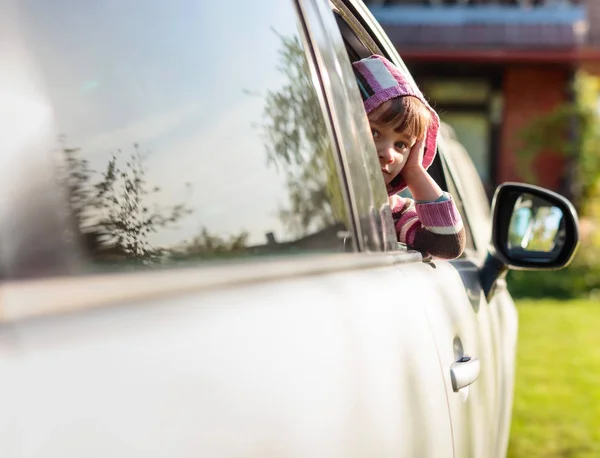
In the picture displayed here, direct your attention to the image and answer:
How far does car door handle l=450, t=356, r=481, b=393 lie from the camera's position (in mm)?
2105

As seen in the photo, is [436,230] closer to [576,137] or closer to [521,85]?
[576,137]

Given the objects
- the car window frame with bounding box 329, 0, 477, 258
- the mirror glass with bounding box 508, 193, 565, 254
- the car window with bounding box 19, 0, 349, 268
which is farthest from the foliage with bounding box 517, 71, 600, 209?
the car window with bounding box 19, 0, 349, 268

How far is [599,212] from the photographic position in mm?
14352

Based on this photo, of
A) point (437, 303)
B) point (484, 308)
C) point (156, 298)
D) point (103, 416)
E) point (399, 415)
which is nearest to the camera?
point (103, 416)

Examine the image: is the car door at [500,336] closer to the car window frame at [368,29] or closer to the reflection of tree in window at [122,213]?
the car window frame at [368,29]

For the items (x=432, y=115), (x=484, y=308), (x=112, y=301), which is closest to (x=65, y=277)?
(x=112, y=301)

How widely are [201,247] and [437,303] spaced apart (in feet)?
3.19

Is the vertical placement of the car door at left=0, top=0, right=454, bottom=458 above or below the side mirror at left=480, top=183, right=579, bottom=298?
above

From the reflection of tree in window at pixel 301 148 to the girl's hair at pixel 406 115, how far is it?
556 millimetres

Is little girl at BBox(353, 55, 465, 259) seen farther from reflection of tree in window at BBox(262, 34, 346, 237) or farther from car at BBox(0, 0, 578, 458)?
reflection of tree in window at BBox(262, 34, 346, 237)

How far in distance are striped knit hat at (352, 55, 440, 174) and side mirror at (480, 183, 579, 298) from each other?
23.8 inches

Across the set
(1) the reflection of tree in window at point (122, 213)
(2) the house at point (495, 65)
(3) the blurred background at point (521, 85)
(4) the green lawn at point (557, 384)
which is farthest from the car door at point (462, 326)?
(2) the house at point (495, 65)

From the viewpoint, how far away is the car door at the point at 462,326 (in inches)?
83.4

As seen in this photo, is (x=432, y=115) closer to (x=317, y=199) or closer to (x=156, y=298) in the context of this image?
(x=317, y=199)
